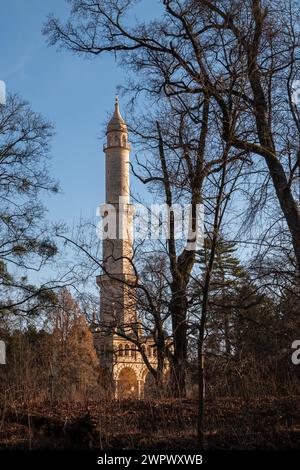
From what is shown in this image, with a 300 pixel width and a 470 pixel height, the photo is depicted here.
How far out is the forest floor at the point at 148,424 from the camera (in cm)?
680

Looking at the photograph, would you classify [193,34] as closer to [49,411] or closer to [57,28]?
[57,28]

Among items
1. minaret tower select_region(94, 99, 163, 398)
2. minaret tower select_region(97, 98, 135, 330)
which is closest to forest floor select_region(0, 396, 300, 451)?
minaret tower select_region(94, 99, 163, 398)

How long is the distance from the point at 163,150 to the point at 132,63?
7.76ft

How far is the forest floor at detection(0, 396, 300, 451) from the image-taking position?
6.80 meters

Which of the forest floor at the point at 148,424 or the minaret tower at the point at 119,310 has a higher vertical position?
the minaret tower at the point at 119,310

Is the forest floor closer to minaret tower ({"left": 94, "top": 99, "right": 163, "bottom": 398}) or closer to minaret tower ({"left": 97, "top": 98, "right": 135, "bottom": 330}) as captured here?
minaret tower ({"left": 94, "top": 99, "right": 163, "bottom": 398})

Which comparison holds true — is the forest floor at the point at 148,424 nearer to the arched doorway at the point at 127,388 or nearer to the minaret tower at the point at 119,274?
the arched doorway at the point at 127,388

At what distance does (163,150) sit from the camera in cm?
1016

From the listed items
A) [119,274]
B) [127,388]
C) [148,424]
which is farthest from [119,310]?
[148,424]

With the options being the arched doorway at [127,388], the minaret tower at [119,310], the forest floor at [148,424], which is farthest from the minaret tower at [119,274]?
the forest floor at [148,424]


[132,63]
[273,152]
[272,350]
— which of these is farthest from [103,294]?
[273,152]

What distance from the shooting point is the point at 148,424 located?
7.60 metres

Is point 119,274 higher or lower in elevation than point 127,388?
higher

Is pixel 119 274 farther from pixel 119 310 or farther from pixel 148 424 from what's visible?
pixel 148 424
